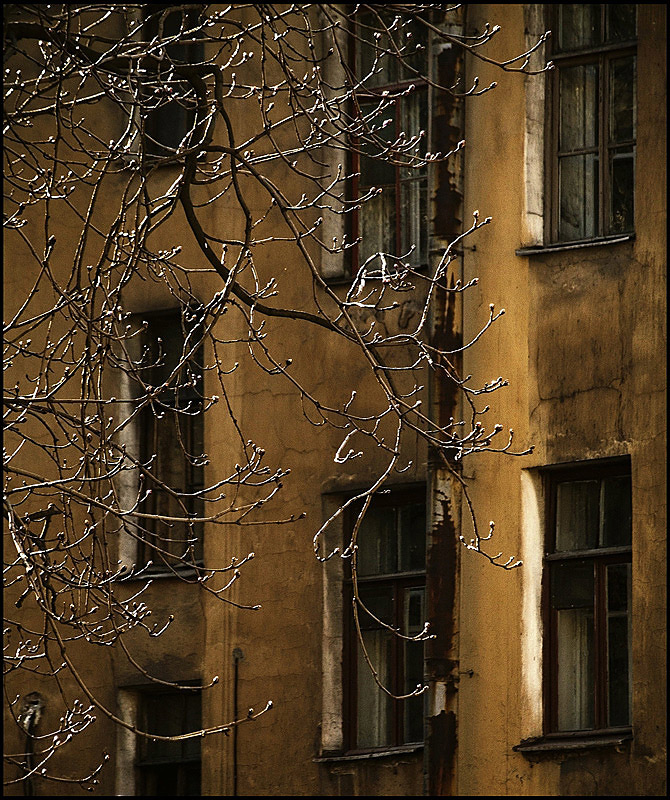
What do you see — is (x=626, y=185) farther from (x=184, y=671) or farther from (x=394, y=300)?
(x=184, y=671)

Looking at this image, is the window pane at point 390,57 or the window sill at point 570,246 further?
the window pane at point 390,57

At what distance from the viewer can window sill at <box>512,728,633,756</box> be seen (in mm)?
12445

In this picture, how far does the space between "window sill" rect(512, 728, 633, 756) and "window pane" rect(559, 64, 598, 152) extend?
4.17m

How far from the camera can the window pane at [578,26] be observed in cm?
1347

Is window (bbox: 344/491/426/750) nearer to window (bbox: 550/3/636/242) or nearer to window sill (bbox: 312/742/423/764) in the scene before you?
window sill (bbox: 312/742/423/764)

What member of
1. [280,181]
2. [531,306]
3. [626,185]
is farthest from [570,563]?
[280,181]

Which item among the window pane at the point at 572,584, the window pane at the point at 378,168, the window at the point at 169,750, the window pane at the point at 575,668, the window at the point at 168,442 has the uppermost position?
the window pane at the point at 378,168

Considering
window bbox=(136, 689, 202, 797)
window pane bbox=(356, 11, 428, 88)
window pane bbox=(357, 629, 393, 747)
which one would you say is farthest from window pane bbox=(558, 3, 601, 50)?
window bbox=(136, 689, 202, 797)

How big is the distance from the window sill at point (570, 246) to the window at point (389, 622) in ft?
6.87

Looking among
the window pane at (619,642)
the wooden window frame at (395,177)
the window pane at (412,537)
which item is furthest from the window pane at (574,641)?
the wooden window frame at (395,177)

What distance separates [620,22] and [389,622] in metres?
4.72

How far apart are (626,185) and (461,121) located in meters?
1.32

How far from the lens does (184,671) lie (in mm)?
14812

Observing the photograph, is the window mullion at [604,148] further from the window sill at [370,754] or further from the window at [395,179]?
the window sill at [370,754]
